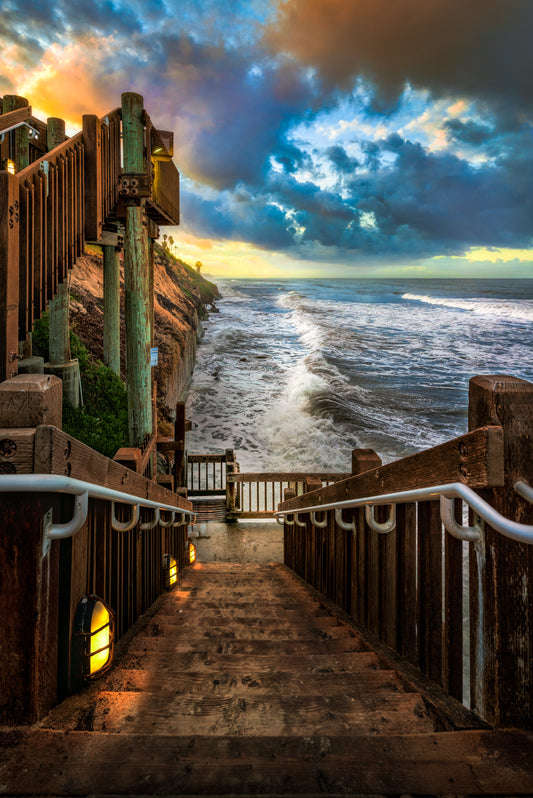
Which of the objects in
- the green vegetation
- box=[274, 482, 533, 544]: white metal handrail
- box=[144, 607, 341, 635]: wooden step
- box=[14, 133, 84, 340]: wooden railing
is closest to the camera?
box=[274, 482, 533, 544]: white metal handrail

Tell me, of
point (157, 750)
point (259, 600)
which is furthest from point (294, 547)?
point (157, 750)

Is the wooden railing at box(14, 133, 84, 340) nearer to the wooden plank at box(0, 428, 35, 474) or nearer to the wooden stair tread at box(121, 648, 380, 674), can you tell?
the wooden plank at box(0, 428, 35, 474)

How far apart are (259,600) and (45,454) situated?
9.34ft

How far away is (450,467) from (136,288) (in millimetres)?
4967

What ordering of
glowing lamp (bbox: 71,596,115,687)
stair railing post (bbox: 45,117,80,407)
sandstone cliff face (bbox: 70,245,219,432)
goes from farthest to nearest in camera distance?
sandstone cliff face (bbox: 70,245,219,432)
stair railing post (bbox: 45,117,80,407)
glowing lamp (bbox: 71,596,115,687)

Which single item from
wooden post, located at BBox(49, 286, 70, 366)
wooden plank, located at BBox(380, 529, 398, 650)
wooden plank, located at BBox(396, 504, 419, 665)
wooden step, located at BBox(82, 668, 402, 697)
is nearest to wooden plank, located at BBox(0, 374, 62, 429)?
wooden step, located at BBox(82, 668, 402, 697)

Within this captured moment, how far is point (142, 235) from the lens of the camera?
5.55m

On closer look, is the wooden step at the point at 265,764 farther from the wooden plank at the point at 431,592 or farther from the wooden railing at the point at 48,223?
the wooden railing at the point at 48,223

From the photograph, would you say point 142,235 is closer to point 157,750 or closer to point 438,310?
point 157,750

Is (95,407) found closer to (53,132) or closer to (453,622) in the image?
(53,132)

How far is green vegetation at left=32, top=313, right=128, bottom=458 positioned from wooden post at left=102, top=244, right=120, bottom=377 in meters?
0.29

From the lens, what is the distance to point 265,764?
110cm

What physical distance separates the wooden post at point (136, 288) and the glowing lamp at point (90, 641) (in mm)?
4404

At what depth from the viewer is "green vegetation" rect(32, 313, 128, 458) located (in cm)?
661
